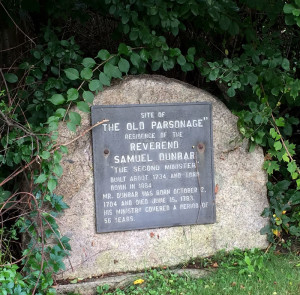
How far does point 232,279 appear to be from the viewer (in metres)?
3.09

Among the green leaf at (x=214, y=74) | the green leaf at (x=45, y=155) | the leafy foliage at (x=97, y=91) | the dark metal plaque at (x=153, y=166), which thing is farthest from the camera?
the green leaf at (x=214, y=74)

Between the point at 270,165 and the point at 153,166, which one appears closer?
the point at 153,166

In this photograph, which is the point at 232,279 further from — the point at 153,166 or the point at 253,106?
the point at 253,106

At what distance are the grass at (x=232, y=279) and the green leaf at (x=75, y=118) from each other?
109cm

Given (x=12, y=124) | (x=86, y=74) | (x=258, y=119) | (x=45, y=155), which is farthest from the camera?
(x=258, y=119)

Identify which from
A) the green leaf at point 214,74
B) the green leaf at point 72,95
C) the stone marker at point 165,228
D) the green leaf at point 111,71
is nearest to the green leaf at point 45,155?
the stone marker at point 165,228

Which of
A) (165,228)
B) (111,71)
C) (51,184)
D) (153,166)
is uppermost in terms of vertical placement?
(111,71)

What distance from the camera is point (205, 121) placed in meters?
3.37

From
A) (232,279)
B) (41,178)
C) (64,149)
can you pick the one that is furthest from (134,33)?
(232,279)

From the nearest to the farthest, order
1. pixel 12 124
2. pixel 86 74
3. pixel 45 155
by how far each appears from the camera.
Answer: pixel 45 155
pixel 12 124
pixel 86 74

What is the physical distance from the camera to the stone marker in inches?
125

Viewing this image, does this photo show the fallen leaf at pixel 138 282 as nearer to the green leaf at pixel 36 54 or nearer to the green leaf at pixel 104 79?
the green leaf at pixel 104 79

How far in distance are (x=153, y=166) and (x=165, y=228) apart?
46cm

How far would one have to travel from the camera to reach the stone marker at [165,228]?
10.4ft
